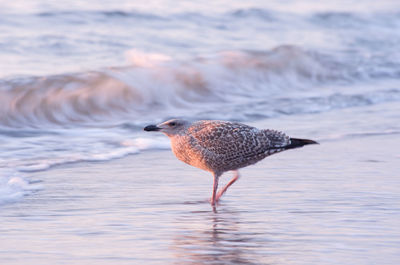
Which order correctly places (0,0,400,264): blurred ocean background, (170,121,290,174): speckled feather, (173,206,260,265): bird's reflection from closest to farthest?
(173,206,260,265): bird's reflection, (170,121,290,174): speckled feather, (0,0,400,264): blurred ocean background

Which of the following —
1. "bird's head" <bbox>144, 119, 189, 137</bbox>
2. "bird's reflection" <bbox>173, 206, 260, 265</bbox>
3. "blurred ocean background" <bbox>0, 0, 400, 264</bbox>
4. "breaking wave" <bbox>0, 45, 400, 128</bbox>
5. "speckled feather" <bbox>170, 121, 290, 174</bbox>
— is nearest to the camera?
"bird's reflection" <bbox>173, 206, 260, 265</bbox>

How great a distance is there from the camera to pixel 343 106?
11.6 metres

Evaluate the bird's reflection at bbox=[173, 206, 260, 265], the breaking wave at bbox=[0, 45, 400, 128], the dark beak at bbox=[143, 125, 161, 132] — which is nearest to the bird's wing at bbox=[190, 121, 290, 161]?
the dark beak at bbox=[143, 125, 161, 132]

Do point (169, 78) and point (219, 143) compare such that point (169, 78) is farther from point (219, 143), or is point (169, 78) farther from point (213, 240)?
point (213, 240)

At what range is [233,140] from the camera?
653cm

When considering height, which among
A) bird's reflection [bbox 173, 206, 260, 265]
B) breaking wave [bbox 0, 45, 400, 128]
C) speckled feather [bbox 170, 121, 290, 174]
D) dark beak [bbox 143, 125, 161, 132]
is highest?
breaking wave [bbox 0, 45, 400, 128]

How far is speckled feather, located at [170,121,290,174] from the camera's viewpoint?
6496mm

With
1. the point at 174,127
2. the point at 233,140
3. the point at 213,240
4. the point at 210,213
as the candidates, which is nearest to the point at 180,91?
the point at 174,127

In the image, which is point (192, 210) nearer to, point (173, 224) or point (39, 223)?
point (173, 224)

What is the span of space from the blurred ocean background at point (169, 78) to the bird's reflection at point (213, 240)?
0.46ft

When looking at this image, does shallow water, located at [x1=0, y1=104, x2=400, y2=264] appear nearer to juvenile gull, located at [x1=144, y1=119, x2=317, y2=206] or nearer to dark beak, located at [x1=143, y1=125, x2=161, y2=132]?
juvenile gull, located at [x1=144, y1=119, x2=317, y2=206]

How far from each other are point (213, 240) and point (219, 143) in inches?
51.4

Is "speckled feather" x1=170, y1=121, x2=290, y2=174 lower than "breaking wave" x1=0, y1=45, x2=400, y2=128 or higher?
lower

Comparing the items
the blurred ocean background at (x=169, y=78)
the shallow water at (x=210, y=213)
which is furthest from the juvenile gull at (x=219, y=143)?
the blurred ocean background at (x=169, y=78)
